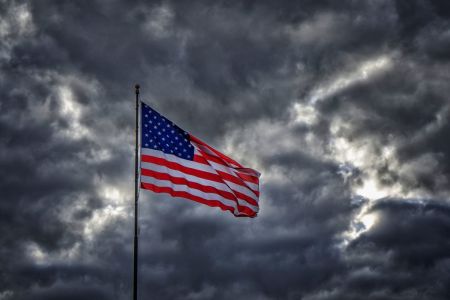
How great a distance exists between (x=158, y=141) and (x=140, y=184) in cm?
323

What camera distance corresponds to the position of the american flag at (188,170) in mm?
34219

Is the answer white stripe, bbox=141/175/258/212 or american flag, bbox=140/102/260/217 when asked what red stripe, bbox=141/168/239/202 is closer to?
american flag, bbox=140/102/260/217

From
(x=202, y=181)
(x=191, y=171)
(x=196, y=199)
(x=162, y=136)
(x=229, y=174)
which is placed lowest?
(x=196, y=199)

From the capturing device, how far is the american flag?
34219 mm

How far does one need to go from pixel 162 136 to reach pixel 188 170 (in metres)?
2.61

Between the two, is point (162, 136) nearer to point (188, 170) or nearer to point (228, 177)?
point (188, 170)

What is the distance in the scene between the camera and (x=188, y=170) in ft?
117

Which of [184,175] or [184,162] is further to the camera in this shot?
[184,162]

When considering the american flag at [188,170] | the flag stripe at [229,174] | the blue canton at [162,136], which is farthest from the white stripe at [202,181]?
the blue canton at [162,136]

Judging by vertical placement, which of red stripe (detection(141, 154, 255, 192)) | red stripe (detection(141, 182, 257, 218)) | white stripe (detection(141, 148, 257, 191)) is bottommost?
red stripe (detection(141, 182, 257, 218))

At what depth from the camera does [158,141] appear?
3497cm

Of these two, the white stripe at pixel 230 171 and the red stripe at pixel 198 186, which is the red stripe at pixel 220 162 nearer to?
the white stripe at pixel 230 171

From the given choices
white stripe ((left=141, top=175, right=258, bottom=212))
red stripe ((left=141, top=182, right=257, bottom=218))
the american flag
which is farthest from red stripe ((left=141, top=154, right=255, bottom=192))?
red stripe ((left=141, top=182, right=257, bottom=218))

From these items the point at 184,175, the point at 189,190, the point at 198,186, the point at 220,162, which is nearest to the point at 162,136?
the point at 184,175
